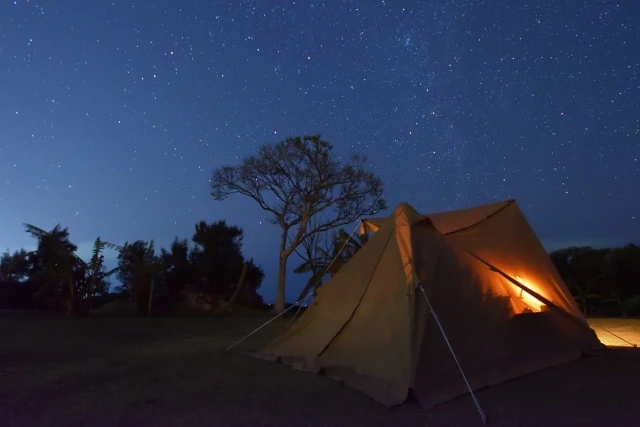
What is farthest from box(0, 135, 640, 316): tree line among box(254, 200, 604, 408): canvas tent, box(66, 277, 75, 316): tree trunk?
box(254, 200, 604, 408): canvas tent

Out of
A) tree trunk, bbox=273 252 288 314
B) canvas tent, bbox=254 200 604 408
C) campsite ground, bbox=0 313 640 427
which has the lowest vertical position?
campsite ground, bbox=0 313 640 427

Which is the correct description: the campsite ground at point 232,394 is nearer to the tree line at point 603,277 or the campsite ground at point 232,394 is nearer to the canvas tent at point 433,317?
the canvas tent at point 433,317

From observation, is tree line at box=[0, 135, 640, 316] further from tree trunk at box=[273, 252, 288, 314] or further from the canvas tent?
the canvas tent

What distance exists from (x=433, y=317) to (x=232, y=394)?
8.60 ft

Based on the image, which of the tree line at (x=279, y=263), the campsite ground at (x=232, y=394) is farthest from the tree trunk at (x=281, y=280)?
A: the campsite ground at (x=232, y=394)

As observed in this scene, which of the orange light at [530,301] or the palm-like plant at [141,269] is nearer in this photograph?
the orange light at [530,301]

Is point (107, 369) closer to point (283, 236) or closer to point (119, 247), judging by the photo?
point (119, 247)

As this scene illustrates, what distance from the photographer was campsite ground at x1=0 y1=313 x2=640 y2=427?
504 centimetres

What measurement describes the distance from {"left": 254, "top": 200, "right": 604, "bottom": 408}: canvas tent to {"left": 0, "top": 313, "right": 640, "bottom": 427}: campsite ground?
0.99 feet

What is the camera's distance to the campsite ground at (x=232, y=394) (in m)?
5.04

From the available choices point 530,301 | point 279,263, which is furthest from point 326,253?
point 530,301

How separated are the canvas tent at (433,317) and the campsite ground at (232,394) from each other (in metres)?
0.30

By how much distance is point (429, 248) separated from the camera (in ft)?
23.7

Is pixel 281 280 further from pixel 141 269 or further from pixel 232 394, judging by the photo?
pixel 232 394
